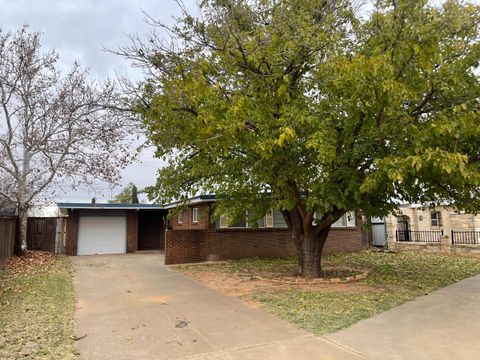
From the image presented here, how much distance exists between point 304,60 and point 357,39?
1.71 metres

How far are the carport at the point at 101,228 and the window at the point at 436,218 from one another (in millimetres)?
17461

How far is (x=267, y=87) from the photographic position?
8.69 m

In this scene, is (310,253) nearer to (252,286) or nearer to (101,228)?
(252,286)

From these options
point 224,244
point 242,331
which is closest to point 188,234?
point 224,244

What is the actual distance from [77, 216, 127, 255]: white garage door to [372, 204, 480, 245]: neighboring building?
47.1ft

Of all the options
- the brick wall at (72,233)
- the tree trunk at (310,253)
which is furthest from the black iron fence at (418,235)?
the brick wall at (72,233)

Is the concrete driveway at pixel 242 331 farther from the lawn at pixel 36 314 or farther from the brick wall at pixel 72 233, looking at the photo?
the brick wall at pixel 72 233

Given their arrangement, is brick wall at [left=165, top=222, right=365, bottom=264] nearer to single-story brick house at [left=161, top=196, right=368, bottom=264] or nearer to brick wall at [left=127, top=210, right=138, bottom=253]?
single-story brick house at [left=161, top=196, right=368, bottom=264]

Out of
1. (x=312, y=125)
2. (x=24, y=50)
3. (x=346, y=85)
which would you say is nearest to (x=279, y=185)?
(x=312, y=125)

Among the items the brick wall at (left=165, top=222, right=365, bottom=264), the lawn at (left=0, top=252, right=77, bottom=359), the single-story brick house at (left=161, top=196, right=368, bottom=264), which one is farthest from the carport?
the lawn at (left=0, top=252, right=77, bottom=359)

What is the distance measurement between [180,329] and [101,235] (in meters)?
16.1

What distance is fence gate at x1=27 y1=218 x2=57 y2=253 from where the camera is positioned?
18.5 m

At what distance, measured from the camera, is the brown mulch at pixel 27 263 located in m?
12.2

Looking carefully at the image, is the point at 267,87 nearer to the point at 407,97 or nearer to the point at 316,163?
the point at 316,163
